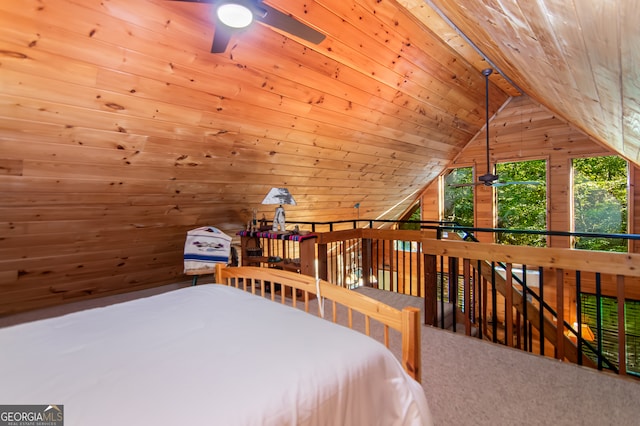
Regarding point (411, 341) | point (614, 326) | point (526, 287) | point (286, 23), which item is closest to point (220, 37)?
point (286, 23)

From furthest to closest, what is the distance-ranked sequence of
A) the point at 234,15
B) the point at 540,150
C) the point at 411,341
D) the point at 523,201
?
the point at 523,201 → the point at 540,150 → the point at 234,15 → the point at 411,341

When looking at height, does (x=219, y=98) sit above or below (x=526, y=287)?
above

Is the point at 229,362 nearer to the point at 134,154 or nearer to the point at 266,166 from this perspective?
the point at 134,154

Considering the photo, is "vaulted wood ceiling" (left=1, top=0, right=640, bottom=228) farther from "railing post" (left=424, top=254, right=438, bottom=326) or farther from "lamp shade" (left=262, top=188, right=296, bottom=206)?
"railing post" (left=424, top=254, right=438, bottom=326)

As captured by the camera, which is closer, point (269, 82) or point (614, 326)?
point (269, 82)

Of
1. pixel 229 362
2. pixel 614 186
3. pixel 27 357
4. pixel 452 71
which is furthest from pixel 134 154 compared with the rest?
pixel 614 186

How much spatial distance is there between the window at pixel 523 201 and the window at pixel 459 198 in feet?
1.70

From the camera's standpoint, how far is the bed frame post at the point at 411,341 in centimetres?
113

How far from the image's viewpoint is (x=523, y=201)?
228 inches

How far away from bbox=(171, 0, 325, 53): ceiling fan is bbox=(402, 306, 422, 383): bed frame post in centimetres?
152

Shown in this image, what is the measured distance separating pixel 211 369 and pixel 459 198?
652 cm

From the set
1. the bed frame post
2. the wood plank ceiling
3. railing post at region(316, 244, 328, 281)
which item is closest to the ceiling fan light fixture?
the wood plank ceiling

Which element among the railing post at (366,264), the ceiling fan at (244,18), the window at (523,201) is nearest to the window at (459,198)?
the window at (523,201)

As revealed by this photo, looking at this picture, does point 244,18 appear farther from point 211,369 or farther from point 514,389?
point 514,389
